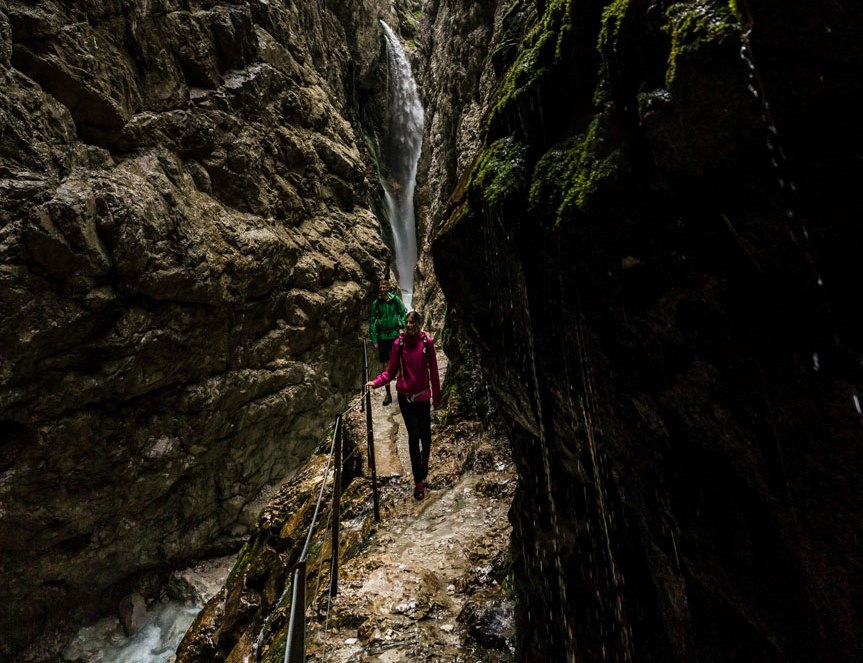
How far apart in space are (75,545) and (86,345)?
14.9ft

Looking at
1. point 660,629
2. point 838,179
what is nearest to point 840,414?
point 838,179

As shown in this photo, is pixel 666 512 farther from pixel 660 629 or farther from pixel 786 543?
pixel 660 629

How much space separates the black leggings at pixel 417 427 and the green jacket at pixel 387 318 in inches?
107

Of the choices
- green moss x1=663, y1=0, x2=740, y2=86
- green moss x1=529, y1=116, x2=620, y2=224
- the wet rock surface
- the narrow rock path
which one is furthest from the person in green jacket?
green moss x1=663, y1=0, x2=740, y2=86

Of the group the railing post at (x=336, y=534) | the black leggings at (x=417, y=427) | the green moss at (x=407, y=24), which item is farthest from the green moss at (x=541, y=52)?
the green moss at (x=407, y=24)

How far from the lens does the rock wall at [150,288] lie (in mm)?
7703

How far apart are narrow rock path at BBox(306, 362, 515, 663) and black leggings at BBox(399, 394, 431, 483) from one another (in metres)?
0.60

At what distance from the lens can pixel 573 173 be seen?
2.02 metres

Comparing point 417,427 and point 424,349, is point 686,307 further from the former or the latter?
point 417,427

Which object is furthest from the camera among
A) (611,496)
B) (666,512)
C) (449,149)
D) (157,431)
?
(449,149)

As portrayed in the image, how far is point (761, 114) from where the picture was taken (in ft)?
4.46

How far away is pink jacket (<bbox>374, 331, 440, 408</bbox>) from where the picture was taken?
4676 mm

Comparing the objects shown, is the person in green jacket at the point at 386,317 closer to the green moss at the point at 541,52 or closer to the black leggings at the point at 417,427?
the black leggings at the point at 417,427

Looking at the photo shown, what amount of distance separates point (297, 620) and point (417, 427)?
11.0ft
